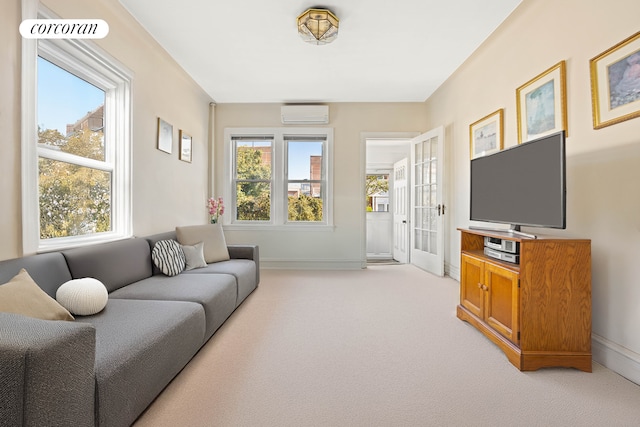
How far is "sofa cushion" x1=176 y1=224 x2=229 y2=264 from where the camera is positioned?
334 cm

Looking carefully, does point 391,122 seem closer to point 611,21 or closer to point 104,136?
point 611,21

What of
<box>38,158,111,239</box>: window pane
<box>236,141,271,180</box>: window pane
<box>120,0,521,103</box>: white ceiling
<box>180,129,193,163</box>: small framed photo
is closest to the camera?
<box>38,158,111,239</box>: window pane

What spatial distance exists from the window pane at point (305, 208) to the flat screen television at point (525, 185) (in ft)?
8.90

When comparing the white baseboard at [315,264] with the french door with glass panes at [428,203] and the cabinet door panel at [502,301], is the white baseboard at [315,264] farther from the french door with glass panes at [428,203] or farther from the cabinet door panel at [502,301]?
the cabinet door panel at [502,301]

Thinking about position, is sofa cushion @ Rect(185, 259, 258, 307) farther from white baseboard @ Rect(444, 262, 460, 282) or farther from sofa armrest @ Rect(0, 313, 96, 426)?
white baseboard @ Rect(444, 262, 460, 282)

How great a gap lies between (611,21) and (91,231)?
3.94 metres

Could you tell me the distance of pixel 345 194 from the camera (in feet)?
16.5

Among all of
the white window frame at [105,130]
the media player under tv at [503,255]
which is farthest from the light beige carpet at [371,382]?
the white window frame at [105,130]

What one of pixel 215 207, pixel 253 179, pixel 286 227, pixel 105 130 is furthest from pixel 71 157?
pixel 286 227

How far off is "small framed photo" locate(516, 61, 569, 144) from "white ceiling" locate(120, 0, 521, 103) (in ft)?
2.38

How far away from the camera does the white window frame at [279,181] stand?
5016 mm

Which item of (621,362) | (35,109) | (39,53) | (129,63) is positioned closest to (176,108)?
(129,63)

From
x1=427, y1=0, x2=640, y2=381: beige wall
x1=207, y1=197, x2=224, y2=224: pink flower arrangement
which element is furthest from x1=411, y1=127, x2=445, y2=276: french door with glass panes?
x1=207, y1=197, x2=224, y2=224: pink flower arrangement

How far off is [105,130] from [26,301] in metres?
1.87
